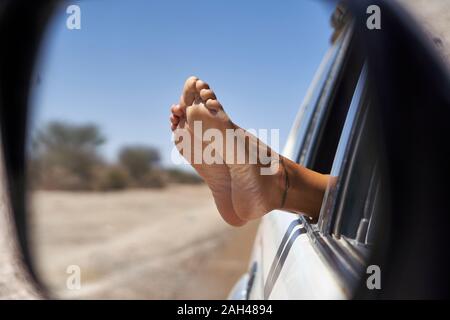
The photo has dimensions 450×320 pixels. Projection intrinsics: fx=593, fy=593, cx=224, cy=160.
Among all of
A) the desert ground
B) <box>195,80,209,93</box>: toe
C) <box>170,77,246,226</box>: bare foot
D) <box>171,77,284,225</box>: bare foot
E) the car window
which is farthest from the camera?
the desert ground

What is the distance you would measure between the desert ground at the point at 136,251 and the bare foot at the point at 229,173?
1.03 meters

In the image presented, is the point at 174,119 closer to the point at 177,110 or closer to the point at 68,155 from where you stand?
the point at 177,110

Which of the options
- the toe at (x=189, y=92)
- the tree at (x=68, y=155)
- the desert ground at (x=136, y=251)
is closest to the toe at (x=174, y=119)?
the toe at (x=189, y=92)

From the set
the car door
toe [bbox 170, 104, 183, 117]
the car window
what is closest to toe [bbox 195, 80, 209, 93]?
toe [bbox 170, 104, 183, 117]

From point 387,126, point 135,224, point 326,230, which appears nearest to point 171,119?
point 326,230

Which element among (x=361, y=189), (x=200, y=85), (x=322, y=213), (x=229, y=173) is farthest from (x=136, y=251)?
A: (x=361, y=189)

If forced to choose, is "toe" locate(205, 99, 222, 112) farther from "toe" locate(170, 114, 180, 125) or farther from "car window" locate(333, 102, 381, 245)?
"car window" locate(333, 102, 381, 245)

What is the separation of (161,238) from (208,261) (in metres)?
4.48

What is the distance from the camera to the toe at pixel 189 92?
226cm

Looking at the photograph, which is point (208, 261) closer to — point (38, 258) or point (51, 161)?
point (38, 258)

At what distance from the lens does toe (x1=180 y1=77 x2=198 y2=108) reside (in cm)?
226

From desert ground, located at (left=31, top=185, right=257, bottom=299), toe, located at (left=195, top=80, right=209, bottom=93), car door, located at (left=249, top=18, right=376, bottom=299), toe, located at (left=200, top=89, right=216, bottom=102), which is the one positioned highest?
toe, located at (left=195, top=80, right=209, bottom=93)

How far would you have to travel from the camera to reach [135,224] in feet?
68.7

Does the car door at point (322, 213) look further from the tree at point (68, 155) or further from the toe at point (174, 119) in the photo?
the tree at point (68, 155)
